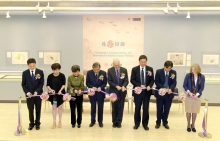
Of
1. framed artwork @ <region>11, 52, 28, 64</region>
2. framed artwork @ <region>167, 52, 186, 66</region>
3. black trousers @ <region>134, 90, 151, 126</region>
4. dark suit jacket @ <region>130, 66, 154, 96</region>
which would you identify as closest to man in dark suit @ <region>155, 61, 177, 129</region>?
dark suit jacket @ <region>130, 66, 154, 96</region>

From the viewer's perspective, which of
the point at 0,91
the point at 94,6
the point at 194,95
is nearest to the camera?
the point at 194,95

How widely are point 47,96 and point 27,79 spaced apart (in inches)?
24.4

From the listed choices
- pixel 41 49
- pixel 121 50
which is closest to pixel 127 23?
pixel 121 50

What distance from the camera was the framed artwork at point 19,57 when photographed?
955cm

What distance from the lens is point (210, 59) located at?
934cm

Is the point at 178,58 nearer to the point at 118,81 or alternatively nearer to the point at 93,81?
the point at 118,81

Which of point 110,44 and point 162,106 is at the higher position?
point 110,44

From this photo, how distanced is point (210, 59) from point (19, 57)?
6.95 metres

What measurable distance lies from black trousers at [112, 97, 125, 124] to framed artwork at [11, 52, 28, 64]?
470 cm

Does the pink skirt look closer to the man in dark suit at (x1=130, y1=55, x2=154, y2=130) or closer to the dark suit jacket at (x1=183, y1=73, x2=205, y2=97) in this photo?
the dark suit jacket at (x1=183, y1=73, x2=205, y2=97)

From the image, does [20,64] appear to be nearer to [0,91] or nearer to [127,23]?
[0,91]

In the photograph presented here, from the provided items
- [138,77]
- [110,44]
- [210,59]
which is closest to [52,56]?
[110,44]

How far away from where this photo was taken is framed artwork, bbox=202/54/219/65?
9.31 meters

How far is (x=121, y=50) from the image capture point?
31.3 feet
